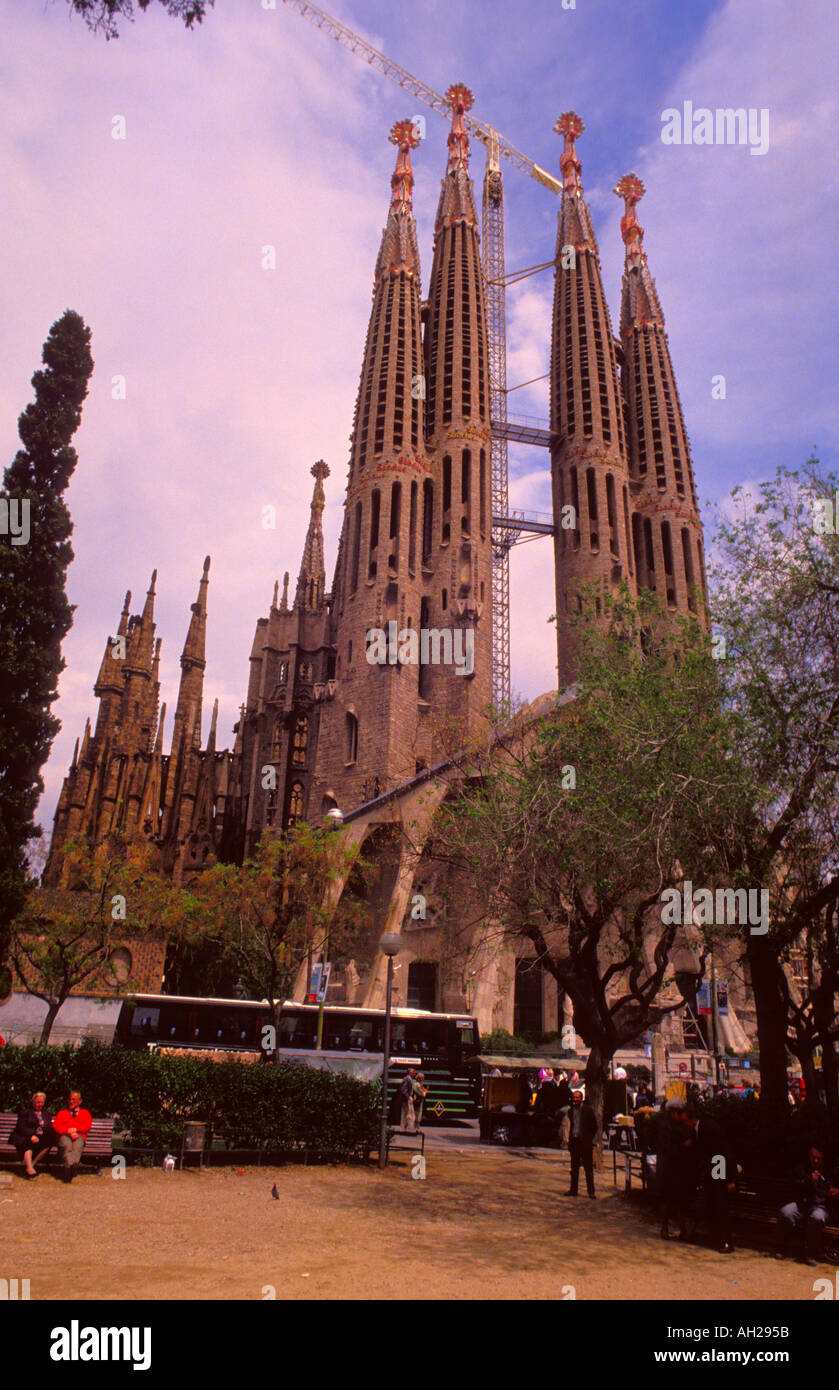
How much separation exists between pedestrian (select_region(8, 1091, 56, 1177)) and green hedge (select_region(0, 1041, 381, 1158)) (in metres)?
0.66

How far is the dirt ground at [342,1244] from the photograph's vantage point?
23.8ft

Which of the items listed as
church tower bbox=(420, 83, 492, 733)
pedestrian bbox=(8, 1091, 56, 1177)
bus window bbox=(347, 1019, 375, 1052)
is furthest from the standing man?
church tower bbox=(420, 83, 492, 733)

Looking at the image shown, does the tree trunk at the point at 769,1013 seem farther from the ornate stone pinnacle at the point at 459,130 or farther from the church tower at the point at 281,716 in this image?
the ornate stone pinnacle at the point at 459,130

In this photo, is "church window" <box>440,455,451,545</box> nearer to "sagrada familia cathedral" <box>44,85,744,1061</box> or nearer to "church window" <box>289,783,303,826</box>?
"sagrada familia cathedral" <box>44,85,744,1061</box>

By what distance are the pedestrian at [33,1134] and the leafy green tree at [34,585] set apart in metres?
5.35

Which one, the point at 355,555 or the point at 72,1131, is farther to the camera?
the point at 355,555

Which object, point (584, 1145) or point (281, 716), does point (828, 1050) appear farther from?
point (281, 716)

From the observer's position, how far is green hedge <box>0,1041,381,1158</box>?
12.3 metres

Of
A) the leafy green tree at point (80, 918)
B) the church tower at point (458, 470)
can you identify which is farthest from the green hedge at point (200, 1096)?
the church tower at point (458, 470)

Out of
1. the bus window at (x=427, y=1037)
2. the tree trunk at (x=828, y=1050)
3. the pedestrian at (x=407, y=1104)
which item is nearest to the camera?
the tree trunk at (x=828, y=1050)

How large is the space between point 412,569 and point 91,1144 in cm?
4459

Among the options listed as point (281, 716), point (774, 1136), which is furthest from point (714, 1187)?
point (281, 716)

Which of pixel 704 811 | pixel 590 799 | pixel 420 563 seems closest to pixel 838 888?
pixel 704 811

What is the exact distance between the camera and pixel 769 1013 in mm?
13078
